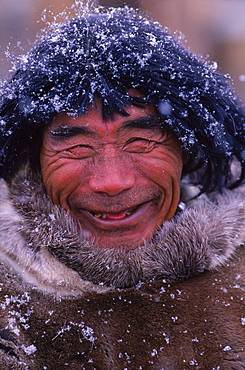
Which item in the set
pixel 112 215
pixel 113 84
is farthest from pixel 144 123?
pixel 112 215

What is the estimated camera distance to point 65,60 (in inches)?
74.0

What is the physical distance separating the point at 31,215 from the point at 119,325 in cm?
57

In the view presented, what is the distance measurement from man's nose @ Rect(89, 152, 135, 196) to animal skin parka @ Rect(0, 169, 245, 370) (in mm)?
195

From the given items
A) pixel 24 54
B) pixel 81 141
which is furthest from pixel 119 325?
pixel 24 54

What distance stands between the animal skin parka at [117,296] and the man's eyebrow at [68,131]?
0.30 metres

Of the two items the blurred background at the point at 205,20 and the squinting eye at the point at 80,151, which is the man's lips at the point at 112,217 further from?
the blurred background at the point at 205,20

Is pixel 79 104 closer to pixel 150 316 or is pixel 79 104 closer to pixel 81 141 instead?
pixel 81 141

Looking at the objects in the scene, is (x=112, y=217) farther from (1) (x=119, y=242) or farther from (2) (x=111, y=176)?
(2) (x=111, y=176)

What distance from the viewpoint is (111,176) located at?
1924mm

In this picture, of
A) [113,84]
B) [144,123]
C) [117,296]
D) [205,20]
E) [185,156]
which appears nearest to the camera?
[117,296]

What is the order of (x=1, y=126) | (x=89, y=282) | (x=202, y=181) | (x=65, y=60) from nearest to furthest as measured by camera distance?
(x=89, y=282), (x=65, y=60), (x=1, y=126), (x=202, y=181)

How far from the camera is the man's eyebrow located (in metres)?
1.94

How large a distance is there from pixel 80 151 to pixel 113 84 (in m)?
0.33

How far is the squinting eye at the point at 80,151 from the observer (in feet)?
6.50
